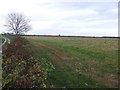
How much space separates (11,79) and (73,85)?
2828 millimetres

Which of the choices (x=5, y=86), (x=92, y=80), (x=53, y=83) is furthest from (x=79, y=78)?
(x=5, y=86)

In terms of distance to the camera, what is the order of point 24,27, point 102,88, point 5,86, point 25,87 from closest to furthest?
point 25,87, point 5,86, point 102,88, point 24,27

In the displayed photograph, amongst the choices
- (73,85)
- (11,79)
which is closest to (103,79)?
(73,85)

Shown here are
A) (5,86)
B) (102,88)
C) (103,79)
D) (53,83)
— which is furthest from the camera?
(103,79)

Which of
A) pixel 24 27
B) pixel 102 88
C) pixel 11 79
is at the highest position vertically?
pixel 24 27

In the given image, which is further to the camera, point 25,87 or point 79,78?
point 79,78

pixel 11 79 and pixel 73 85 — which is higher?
pixel 11 79

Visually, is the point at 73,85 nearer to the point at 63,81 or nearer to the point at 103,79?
the point at 63,81

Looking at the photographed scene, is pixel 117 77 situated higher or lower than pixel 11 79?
lower

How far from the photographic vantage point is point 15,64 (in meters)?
10.3

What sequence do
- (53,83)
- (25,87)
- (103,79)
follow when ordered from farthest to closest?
(103,79), (53,83), (25,87)

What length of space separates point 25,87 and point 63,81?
267 centimetres

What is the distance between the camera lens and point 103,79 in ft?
31.5

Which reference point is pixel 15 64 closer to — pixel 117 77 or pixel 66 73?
pixel 66 73
